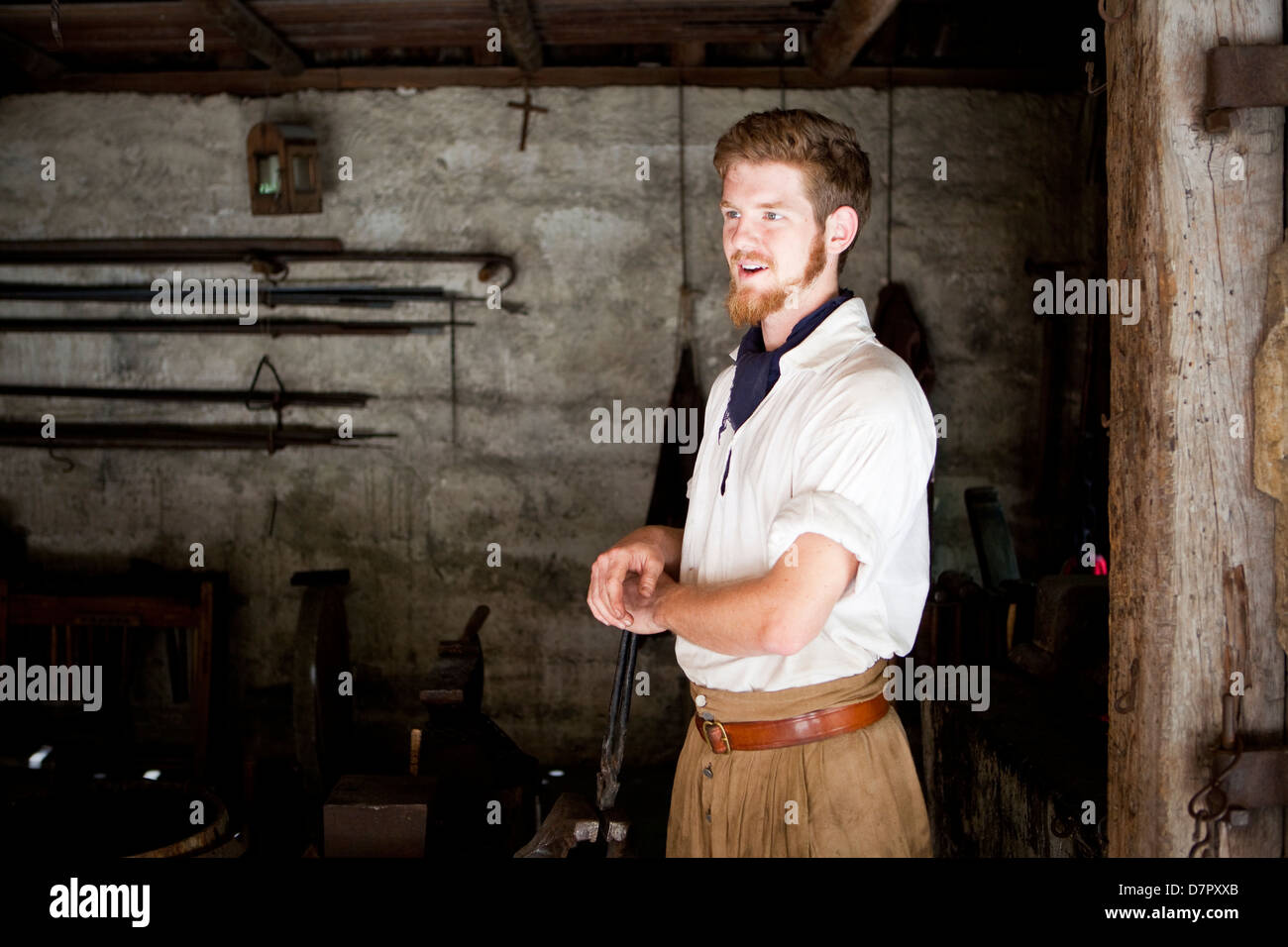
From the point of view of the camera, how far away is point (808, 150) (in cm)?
179

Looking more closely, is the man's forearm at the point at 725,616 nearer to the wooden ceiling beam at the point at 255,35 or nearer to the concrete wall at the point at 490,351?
the concrete wall at the point at 490,351

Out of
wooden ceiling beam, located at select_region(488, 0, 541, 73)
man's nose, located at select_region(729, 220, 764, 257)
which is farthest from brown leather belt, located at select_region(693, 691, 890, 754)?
wooden ceiling beam, located at select_region(488, 0, 541, 73)

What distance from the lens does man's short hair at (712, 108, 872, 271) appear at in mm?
1789

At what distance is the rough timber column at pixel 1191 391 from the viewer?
170cm

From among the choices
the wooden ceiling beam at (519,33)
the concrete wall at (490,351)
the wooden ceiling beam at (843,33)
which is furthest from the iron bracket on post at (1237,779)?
the wooden ceiling beam at (519,33)

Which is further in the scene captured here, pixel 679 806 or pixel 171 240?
pixel 171 240

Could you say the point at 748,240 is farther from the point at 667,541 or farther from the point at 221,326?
the point at 221,326

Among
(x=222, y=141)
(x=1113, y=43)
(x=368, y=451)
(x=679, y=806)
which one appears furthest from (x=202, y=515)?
(x=1113, y=43)

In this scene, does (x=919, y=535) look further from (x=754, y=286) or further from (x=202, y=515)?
(x=202, y=515)

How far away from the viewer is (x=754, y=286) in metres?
1.84

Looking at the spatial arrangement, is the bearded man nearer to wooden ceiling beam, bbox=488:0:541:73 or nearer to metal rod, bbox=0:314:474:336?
wooden ceiling beam, bbox=488:0:541:73

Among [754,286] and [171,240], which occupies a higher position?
[171,240]

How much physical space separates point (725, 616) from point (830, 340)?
535 mm
